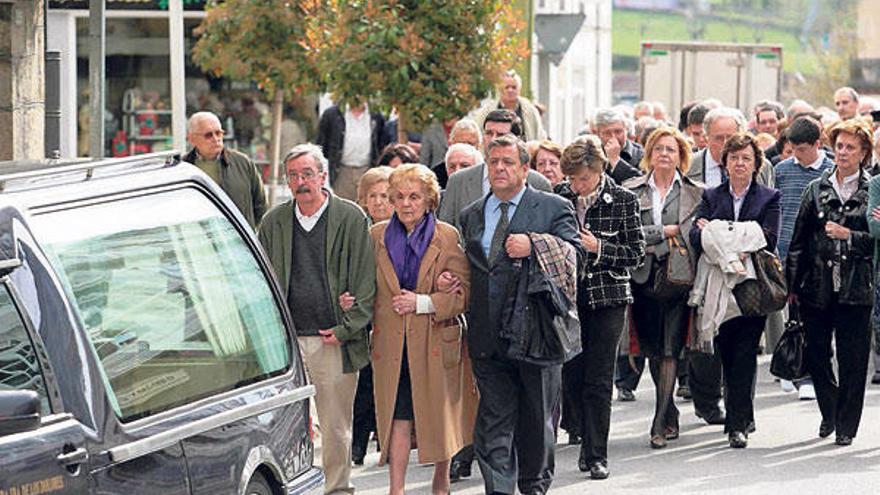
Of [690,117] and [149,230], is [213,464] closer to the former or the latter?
[149,230]

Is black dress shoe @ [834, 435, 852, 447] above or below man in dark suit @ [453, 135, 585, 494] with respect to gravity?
below

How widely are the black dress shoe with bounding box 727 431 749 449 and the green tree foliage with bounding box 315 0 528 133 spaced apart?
18.9 ft

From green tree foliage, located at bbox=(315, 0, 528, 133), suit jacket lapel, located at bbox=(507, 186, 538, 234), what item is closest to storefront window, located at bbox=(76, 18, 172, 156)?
green tree foliage, located at bbox=(315, 0, 528, 133)

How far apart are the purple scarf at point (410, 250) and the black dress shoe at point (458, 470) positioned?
1.55 m

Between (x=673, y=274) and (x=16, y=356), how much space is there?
6.74 meters

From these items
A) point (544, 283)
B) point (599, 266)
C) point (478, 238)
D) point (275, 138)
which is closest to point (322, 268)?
point (478, 238)

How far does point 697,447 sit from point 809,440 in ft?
2.37

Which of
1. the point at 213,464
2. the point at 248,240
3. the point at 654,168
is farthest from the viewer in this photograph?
the point at 654,168

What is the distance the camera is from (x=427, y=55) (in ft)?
59.5

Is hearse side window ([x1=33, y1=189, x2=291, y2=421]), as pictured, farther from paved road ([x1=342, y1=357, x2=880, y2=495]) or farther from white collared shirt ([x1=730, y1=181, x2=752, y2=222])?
white collared shirt ([x1=730, y1=181, x2=752, y2=222])

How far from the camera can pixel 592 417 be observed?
462 inches

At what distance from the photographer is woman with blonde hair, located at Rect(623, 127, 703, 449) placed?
12562mm

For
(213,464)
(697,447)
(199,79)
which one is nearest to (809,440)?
(697,447)

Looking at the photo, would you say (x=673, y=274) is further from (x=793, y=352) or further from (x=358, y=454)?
(x=358, y=454)
